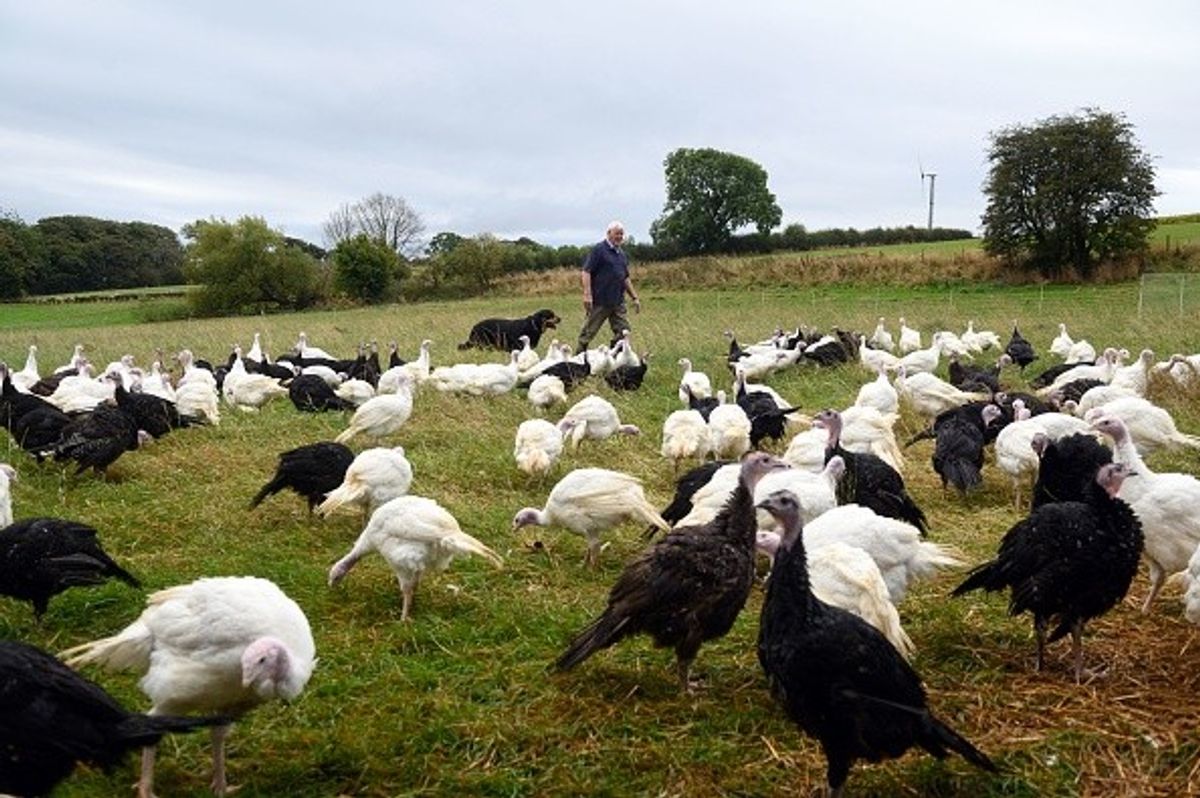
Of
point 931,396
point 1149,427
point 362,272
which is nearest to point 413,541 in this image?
point 1149,427

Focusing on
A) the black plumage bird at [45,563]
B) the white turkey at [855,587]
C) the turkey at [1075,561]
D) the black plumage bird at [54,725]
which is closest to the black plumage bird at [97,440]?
the black plumage bird at [45,563]

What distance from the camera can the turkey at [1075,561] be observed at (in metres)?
4.47

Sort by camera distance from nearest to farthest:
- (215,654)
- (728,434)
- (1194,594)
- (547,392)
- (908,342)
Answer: (215,654) → (1194,594) → (728,434) → (547,392) → (908,342)

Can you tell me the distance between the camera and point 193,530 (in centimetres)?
696

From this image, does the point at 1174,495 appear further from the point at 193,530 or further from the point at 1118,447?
the point at 193,530

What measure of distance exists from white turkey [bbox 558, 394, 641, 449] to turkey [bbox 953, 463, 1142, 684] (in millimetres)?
4863

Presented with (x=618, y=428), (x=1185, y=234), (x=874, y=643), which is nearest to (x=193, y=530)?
(x=618, y=428)

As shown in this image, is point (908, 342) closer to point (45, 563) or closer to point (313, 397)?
point (313, 397)

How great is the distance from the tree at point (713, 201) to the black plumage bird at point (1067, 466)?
53.5m

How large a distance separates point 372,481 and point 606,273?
8758mm

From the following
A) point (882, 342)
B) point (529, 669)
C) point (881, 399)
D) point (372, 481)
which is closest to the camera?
point (529, 669)

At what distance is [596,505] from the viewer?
611 cm

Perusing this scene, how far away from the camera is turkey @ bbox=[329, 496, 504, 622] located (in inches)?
215

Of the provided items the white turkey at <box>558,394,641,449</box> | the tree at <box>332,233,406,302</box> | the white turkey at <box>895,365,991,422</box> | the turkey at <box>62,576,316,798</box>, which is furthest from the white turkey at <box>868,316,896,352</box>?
the tree at <box>332,233,406,302</box>
